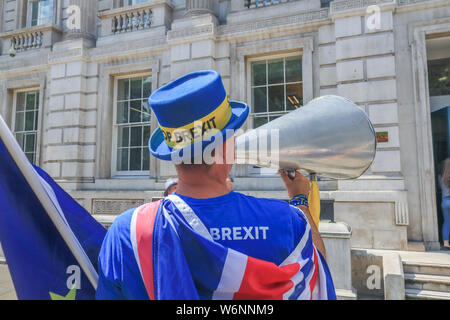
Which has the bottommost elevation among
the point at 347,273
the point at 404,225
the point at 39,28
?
the point at 347,273

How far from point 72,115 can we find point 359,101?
7772 mm

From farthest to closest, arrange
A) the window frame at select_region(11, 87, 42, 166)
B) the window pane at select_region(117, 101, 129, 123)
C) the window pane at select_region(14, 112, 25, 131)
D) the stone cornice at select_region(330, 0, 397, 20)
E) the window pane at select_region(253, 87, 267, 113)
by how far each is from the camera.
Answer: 1. the window pane at select_region(14, 112, 25, 131)
2. the window frame at select_region(11, 87, 42, 166)
3. the window pane at select_region(117, 101, 129, 123)
4. the window pane at select_region(253, 87, 267, 113)
5. the stone cornice at select_region(330, 0, 397, 20)

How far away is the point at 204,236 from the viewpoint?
3.50ft

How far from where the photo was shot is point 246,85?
796cm

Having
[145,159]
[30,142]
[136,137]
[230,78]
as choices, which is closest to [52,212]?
[230,78]

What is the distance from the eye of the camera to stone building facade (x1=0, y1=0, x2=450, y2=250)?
6.37 meters

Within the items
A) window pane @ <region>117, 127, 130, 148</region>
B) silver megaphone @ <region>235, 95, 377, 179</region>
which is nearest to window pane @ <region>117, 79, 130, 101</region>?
window pane @ <region>117, 127, 130, 148</region>

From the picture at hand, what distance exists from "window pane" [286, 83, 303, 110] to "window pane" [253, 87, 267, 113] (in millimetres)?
575

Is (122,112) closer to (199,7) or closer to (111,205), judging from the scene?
(111,205)

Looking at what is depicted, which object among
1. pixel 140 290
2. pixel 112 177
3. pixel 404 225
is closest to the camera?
pixel 140 290

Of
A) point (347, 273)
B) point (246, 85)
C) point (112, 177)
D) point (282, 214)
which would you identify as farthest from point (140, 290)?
point (112, 177)

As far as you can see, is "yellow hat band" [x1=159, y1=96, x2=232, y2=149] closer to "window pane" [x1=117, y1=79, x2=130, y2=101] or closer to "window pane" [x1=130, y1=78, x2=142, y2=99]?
"window pane" [x1=130, y1=78, x2=142, y2=99]

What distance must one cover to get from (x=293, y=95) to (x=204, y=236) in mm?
7164
